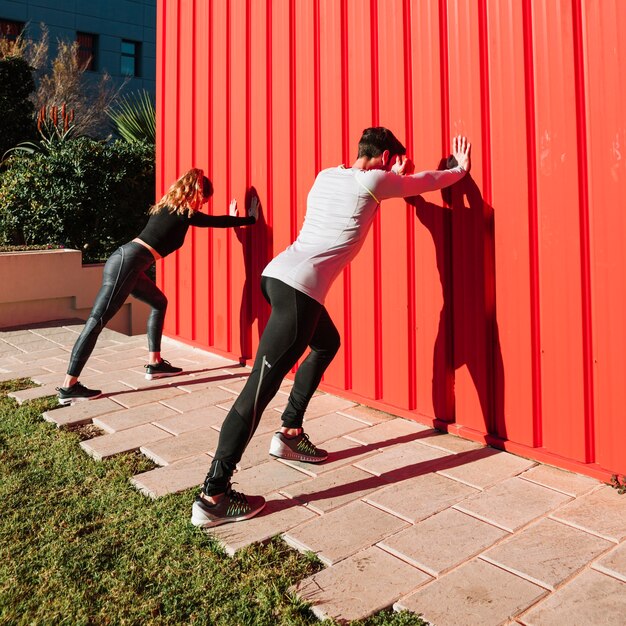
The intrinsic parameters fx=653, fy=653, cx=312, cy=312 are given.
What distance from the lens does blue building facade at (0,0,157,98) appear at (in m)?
24.1

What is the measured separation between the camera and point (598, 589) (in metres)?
2.15

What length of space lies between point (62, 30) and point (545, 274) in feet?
86.3

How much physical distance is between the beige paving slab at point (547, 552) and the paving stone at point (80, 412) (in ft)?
8.95

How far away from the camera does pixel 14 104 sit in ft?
54.0

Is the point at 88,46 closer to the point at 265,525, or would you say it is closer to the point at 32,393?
the point at 32,393

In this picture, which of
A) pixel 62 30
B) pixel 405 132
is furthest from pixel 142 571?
pixel 62 30

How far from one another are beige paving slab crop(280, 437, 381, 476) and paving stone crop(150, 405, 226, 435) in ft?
2.55

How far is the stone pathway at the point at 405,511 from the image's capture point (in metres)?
2.14

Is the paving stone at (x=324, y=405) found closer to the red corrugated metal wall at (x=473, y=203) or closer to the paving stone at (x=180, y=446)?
the red corrugated metal wall at (x=473, y=203)

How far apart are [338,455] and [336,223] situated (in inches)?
49.0

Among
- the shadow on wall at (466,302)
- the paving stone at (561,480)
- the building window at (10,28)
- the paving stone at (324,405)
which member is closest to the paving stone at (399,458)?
the shadow on wall at (466,302)

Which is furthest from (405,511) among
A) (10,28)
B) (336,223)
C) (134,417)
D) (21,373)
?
(10,28)

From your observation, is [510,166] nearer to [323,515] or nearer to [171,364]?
[323,515]

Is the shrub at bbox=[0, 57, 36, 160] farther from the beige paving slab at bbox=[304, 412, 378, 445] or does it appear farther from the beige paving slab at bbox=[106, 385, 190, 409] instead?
the beige paving slab at bbox=[304, 412, 378, 445]
